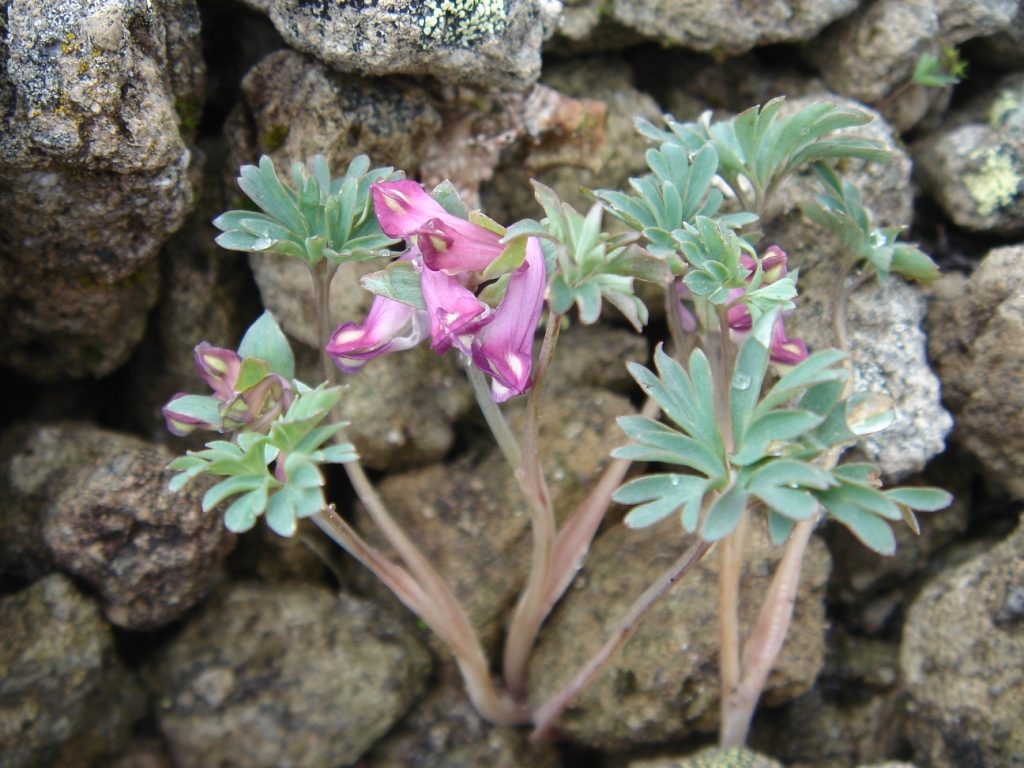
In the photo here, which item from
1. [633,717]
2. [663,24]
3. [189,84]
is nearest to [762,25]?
[663,24]

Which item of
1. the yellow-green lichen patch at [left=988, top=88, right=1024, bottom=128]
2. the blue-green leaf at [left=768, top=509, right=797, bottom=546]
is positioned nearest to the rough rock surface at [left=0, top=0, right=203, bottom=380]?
the blue-green leaf at [left=768, top=509, right=797, bottom=546]

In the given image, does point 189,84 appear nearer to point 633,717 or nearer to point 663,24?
point 663,24

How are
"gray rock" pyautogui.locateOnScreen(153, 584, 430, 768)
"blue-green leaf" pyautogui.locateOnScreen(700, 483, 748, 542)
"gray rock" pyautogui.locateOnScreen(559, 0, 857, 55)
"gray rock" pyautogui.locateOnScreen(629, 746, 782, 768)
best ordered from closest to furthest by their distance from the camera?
1. "blue-green leaf" pyautogui.locateOnScreen(700, 483, 748, 542)
2. "gray rock" pyautogui.locateOnScreen(629, 746, 782, 768)
3. "gray rock" pyautogui.locateOnScreen(153, 584, 430, 768)
4. "gray rock" pyautogui.locateOnScreen(559, 0, 857, 55)

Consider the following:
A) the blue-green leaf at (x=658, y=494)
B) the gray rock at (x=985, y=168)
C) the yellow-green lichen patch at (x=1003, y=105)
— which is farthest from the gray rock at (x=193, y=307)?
the yellow-green lichen patch at (x=1003, y=105)

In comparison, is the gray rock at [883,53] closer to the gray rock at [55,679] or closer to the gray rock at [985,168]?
the gray rock at [985,168]

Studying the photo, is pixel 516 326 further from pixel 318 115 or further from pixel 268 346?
pixel 318 115

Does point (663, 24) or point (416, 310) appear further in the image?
point (663, 24)

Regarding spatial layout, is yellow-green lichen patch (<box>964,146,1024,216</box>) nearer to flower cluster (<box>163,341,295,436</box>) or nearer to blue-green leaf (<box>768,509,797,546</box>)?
blue-green leaf (<box>768,509,797,546</box>)

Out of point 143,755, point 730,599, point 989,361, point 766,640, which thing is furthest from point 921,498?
point 143,755
